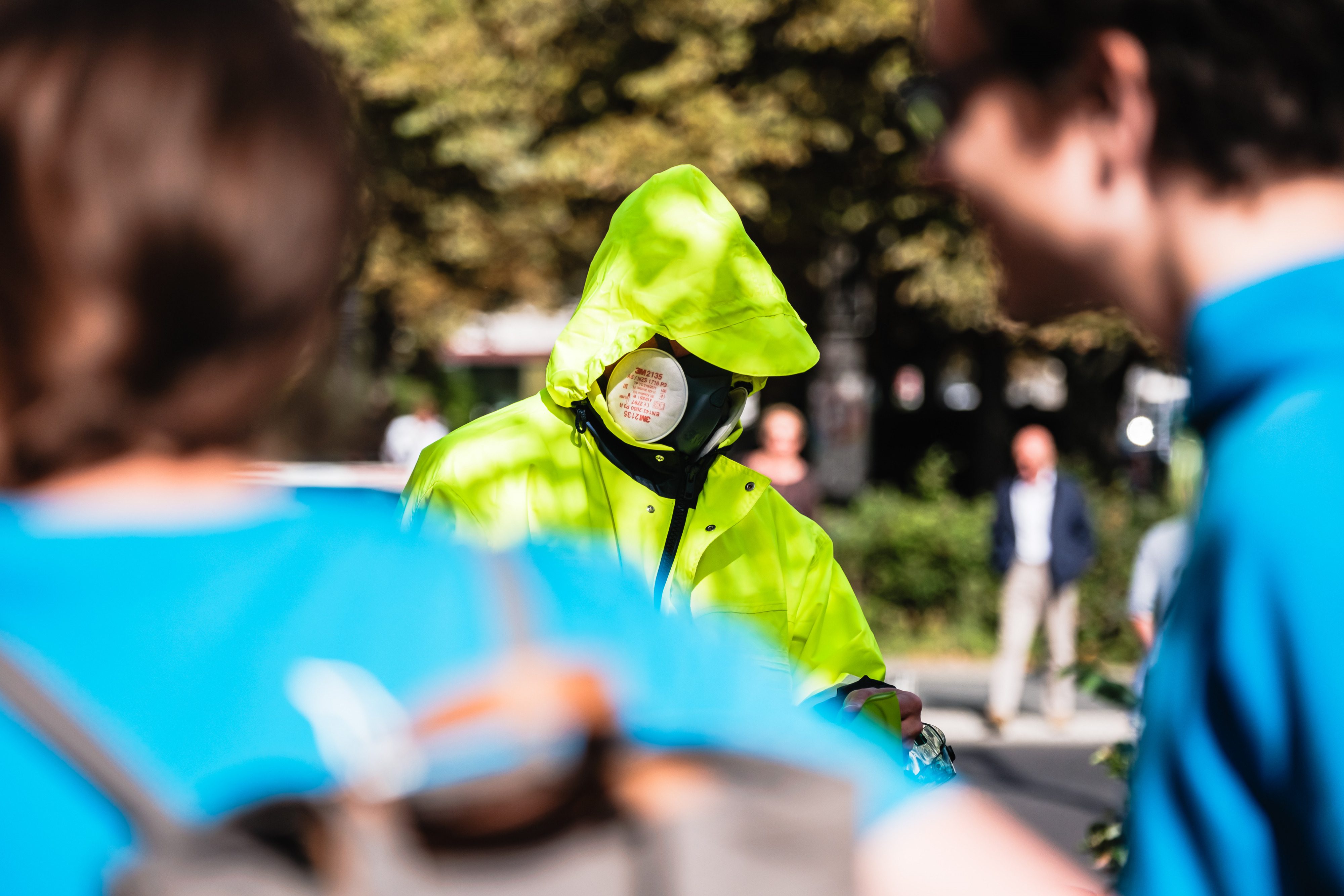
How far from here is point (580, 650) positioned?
2.72ft

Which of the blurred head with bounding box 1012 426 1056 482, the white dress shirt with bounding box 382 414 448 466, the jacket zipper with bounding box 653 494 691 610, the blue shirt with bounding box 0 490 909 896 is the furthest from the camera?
the white dress shirt with bounding box 382 414 448 466

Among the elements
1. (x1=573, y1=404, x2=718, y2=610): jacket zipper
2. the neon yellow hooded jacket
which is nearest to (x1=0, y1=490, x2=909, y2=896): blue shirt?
the neon yellow hooded jacket

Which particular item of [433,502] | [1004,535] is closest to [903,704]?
[433,502]

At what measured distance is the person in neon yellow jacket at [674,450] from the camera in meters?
2.06

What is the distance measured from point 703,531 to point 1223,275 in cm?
124

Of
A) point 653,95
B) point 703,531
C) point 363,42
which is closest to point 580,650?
point 703,531

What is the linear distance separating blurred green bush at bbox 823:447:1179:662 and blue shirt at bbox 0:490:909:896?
1002 centimetres

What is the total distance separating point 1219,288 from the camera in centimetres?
99

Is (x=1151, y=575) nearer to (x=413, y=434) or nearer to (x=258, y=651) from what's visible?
(x=258, y=651)

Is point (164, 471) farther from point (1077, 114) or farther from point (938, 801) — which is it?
point (1077, 114)

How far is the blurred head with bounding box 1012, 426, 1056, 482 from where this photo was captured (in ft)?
26.8

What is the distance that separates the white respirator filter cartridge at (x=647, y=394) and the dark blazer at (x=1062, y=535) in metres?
6.37

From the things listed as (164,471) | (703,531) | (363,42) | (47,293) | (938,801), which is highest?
(363,42)

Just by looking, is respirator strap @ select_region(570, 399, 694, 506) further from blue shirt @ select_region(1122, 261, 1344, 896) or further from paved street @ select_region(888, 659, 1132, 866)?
paved street @ select_region(888, 659, 1132, 866)
